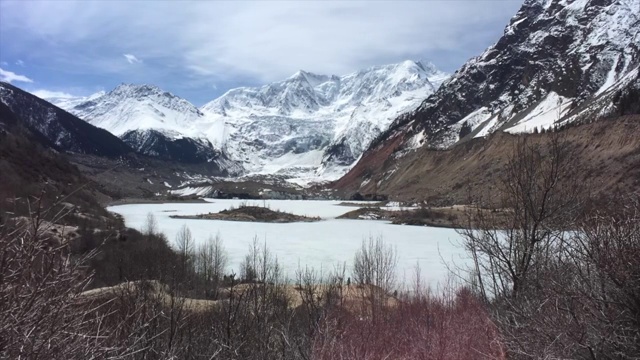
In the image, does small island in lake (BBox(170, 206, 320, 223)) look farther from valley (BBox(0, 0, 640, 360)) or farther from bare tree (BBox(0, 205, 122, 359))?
bare tree (BBox(0, 205, 122, 359))

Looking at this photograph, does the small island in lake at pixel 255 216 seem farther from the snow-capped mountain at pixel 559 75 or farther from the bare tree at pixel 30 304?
the bare tree at pixel 30 304

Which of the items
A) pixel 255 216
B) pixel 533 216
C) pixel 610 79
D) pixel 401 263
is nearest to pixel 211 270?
pixel 401 263

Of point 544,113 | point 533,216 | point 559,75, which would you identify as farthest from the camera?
point 559,75

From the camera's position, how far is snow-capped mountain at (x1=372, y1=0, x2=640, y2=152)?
139750mm

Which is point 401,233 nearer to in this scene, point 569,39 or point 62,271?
point 62,271

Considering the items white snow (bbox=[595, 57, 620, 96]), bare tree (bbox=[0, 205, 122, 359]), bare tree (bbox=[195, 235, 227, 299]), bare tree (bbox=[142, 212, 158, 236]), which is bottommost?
bare tree (bbox=[195, 235, 227, 299])

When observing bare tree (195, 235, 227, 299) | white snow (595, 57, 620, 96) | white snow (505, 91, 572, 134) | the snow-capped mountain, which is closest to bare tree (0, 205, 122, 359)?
bare tree (195, 235, 227, 299)

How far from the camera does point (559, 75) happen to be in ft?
→ 517

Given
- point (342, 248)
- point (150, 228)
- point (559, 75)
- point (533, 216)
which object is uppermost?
point (559, 75)

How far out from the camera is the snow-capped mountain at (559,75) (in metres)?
140

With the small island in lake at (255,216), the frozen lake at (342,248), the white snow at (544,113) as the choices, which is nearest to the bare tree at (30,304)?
the frozen lake at (342,248)

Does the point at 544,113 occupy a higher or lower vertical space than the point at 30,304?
higher

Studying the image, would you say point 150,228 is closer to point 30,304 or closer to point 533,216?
point 533,216

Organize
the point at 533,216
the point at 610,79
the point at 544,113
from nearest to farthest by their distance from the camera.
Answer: the point at 533,216 → the point at 610,79 → the point at 544,113
